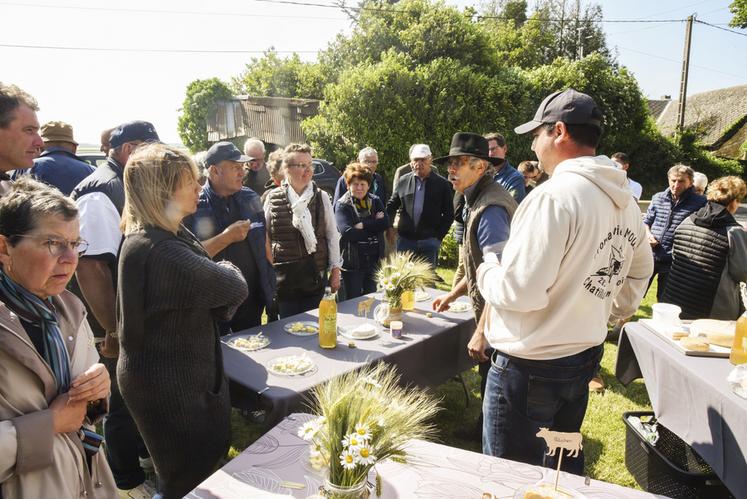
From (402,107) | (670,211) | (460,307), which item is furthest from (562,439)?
(402,107)

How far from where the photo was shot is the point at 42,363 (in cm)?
130

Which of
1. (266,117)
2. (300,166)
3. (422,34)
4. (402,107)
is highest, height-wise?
(422,34)

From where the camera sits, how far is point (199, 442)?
1904mm

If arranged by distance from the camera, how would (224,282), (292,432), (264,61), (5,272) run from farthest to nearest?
(264,61) < (224,282) < (292,432) < (5,272)

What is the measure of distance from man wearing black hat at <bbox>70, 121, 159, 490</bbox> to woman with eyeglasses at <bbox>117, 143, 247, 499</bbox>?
1.78 ft

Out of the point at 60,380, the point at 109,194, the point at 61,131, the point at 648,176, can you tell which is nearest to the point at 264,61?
the point at 648,176

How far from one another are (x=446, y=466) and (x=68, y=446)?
119cm

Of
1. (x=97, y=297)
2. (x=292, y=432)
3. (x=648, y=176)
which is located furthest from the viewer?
(x=648, y=176)

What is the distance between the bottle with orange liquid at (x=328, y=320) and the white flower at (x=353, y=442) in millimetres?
1471

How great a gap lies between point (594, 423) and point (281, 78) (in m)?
20.9

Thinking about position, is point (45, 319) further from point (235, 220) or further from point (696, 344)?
point (696, 344)

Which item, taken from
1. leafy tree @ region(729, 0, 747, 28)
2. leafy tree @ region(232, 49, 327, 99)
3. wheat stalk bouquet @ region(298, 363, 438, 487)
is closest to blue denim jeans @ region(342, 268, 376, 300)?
wheat stalk bouquet @ region(298, 363, 438, 487)

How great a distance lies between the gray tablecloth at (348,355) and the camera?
221 cm

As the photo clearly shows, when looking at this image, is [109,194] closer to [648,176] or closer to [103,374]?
[103,374]
